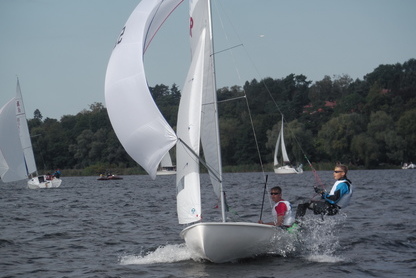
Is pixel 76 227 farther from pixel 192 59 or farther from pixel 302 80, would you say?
pixel 302 80

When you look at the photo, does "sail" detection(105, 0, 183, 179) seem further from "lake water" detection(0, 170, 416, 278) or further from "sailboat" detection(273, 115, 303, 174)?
"sailboat" detection(273, 115, 303, 174)

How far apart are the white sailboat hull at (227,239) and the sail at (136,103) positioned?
3.77 feet

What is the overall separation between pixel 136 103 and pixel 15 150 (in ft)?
112

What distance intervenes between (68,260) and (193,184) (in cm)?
284

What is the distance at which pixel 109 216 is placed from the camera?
20.7 metres

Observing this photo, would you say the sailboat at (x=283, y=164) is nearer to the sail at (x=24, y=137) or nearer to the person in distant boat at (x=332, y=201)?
the sail at (x=24, y=137)

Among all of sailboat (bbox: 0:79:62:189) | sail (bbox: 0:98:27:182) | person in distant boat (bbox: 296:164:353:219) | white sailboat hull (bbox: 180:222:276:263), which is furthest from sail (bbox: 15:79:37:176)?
white sailboat hull (bbox: 180:222:276:263)

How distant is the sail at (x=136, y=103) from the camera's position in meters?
10.5

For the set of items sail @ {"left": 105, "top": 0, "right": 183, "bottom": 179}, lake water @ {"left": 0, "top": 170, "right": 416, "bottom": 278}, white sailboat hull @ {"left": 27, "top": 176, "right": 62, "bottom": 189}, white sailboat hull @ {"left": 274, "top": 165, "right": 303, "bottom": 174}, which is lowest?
white sailboat hull @ {"left": 274, "top": 165, "right": 303, "bottom": 174}

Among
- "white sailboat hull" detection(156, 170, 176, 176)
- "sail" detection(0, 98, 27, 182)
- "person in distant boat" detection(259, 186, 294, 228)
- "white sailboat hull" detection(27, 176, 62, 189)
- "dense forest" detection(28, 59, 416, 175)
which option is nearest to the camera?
"person in distant boat" detection(259, 186, 294, 228)

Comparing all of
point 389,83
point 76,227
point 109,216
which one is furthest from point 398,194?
point 389,83

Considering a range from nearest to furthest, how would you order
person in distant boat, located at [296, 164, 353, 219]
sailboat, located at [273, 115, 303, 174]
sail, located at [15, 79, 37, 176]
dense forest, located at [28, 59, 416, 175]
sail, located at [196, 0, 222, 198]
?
1. sail, located at [196, 0, 222, 198]
2. person in distant boat, located at [296, 164, 353, 219]
3. sail, located at [15, 79, 37, 176]
4. sailboat, located at [273, 115, 303, 174]
5. dense forest, located at [28, 59, 416, 175]

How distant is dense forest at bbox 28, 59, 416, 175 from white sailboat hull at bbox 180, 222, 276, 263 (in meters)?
30.2

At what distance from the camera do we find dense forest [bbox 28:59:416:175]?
6662 cm
